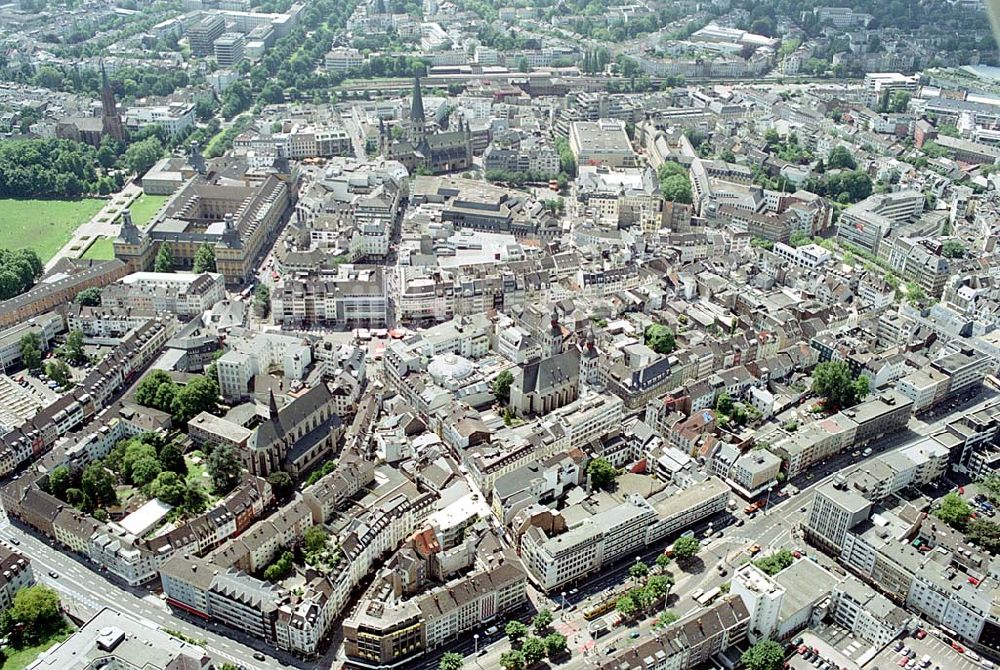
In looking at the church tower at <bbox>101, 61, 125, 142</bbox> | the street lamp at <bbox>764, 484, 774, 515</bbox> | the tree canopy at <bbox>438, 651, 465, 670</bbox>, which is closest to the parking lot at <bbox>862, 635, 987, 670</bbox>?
the street lamp at <bbox>764, 484, 774, 515</bbox>

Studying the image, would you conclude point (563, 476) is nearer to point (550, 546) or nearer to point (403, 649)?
point (550, 546)

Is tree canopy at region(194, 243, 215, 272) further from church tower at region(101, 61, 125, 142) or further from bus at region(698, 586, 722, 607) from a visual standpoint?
bus at region(698, 586, 722, 607)

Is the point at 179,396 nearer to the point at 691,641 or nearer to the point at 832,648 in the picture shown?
the point at 691,641

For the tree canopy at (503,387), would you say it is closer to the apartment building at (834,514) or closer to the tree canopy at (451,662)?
the apartment building at (834,514)

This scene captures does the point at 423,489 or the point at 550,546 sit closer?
the point at 550,546

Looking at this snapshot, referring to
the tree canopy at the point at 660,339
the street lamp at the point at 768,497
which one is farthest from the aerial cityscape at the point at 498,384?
the street lamp at the point at 768,497

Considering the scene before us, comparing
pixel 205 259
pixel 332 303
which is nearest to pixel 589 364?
pixel 332 303

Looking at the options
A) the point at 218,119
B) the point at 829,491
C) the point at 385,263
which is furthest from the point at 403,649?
the point at 218,119

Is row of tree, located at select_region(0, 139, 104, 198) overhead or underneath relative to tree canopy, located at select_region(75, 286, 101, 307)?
overhead
